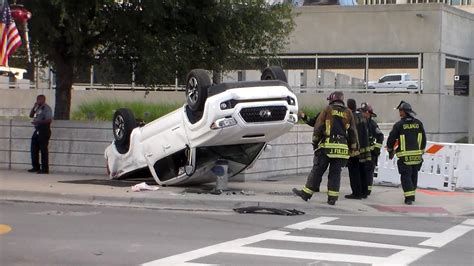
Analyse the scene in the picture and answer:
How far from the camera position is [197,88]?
11.7 metres

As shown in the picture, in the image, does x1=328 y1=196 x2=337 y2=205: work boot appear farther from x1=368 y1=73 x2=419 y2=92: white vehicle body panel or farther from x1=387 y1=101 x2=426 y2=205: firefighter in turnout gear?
x1=368 y1=73 x2=419 y2=92: white vehicle body panel

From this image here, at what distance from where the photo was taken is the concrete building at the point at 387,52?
26.8 meters

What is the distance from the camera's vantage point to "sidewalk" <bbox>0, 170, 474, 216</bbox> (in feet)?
39.7

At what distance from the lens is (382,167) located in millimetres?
15938

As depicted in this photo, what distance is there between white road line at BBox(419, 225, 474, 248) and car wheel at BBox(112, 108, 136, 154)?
6.41 meters

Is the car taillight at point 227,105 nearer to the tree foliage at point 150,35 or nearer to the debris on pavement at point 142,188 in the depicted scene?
the debris on pavement at point 142,188

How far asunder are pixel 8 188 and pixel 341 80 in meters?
17.2

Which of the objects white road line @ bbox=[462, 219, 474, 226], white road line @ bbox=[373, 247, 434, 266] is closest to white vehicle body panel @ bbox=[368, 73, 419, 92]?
white road line @ bbox=[462, 219, 474, 226]

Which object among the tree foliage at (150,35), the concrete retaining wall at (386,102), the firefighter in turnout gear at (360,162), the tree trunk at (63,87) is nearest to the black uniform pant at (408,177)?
the firefighter in turnout gear at (360,162)

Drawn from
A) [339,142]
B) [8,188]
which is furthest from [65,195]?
[339,142]

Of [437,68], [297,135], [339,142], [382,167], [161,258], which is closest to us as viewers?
[161,258]

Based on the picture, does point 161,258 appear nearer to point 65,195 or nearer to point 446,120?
point 65,195

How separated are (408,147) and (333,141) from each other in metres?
1.63

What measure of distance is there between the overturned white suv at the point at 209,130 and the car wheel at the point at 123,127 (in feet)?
0.06
